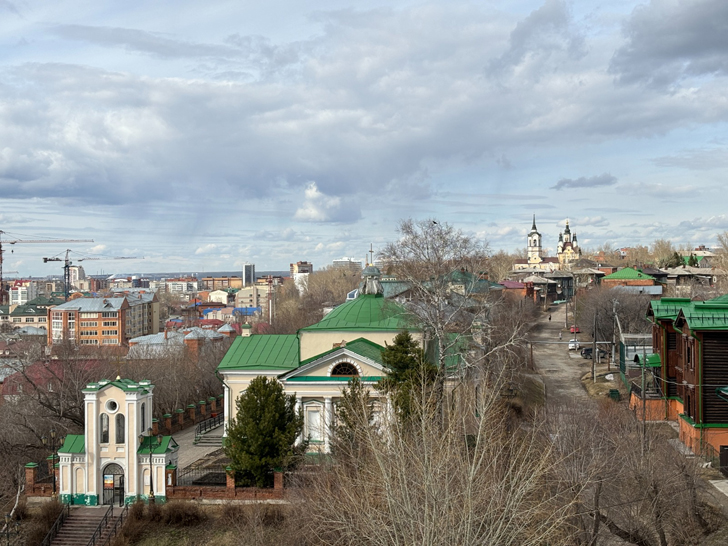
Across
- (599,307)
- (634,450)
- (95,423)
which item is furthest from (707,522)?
(599,307)

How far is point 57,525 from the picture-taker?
79.7ft

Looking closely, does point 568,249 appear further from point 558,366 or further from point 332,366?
point 332,366

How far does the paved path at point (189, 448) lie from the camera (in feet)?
101

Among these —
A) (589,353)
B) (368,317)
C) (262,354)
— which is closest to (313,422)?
(262,354)

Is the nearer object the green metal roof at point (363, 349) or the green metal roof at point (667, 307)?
the green metal roof at point (363, 349)

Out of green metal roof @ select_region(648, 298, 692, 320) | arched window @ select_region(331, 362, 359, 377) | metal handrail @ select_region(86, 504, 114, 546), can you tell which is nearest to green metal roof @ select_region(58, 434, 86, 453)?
metal handrail @ select_region(86, 504, 114, 546)

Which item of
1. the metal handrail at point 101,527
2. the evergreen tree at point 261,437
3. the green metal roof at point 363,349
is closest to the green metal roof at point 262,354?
the green metal roof at point 363,349

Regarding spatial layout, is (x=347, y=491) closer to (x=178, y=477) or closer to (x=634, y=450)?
(x=634, y=450)

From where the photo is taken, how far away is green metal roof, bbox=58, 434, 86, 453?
84.9ft

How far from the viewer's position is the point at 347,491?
15.2 m

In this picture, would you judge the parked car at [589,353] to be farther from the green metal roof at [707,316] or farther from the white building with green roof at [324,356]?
the white building with green roof at [324,356]

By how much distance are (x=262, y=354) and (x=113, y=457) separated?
8920 mm

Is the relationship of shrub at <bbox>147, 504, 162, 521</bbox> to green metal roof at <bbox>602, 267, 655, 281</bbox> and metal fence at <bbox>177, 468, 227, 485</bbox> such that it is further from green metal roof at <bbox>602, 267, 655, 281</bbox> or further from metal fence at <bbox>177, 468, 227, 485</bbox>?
green metal roof at <bbox>602, 267, 655, 281</bbox>

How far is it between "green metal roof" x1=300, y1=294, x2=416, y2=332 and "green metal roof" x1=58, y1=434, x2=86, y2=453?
10.4 m
